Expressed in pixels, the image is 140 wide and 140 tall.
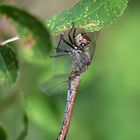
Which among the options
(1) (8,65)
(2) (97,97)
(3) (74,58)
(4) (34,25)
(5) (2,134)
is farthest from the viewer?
(2) (97,97)

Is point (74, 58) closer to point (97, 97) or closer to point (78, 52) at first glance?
point (78, 52)

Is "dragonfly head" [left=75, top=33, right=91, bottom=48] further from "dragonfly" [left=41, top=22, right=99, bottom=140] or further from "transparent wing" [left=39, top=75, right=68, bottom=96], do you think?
"transparent wing" [left=39, top=75, right=68, bottom=96]

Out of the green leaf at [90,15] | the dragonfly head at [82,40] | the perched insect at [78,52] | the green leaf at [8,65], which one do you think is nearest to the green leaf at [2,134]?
the green leaf at [8,65]

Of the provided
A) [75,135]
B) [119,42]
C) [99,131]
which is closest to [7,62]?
[75,135]

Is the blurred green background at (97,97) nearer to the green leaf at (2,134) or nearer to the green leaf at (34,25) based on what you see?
the green leaf at (2,134)

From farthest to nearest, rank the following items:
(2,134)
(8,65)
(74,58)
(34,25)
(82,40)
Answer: (74,58)
(82,40)
(2,134)
(8,65)
(34,25)

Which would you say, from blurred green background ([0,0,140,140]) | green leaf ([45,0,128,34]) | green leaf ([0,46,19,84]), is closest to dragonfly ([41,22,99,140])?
blurred green background ([0,0,140,140])

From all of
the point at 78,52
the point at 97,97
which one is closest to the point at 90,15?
the point at 78,52
